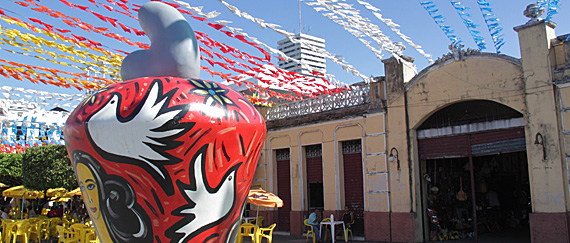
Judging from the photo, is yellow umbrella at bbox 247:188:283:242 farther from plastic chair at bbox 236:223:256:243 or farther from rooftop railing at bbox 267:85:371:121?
rooftop railing at bbox 267:85:371:121

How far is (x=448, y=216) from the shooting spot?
14.1 m

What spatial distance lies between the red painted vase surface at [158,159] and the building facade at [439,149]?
9.62 meters

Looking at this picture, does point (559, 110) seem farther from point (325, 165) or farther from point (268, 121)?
point (268, 121)

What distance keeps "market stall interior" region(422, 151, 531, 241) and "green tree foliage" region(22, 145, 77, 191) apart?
1054 cm

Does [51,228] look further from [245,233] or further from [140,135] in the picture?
[140,135]

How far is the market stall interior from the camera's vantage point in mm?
13594

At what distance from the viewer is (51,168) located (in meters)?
13.7

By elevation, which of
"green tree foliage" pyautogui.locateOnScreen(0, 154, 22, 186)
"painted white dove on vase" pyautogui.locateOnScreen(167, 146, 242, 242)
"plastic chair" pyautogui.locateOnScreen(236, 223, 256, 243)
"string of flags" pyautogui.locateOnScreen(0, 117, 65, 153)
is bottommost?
"plastic chair" pyautogui.locateOnScreen(236, 223, 256, 243)

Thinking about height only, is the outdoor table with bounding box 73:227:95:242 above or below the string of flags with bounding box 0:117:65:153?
below

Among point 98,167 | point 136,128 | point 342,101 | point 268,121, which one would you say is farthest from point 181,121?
point 268,121

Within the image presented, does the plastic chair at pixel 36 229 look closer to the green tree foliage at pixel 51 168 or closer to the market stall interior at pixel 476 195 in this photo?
the green tree foliage at pixel 51 168

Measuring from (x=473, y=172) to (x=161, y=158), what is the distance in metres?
11.9

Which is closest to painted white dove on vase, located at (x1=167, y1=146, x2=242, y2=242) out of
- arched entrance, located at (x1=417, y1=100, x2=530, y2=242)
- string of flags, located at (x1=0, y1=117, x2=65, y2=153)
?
arched entrance, located at (x1=417, y1=100, x2=530, y2=242)

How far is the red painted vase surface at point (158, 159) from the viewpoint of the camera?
120 inches
